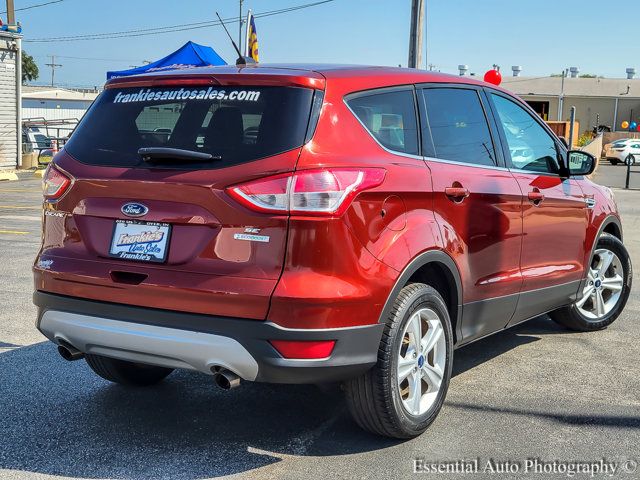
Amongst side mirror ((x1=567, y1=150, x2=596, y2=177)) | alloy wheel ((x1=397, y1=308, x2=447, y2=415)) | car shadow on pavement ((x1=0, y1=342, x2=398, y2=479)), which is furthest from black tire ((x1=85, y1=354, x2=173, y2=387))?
side mirror ((x1=567, y1=150, x2=596, y2=177))

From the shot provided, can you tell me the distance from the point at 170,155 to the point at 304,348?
1.06m

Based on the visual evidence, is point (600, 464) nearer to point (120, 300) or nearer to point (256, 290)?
point (256, 290)

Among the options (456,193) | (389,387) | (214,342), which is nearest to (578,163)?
(456,193)

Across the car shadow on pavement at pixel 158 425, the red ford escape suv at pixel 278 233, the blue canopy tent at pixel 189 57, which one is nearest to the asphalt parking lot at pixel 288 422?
the car shadow on pavement at pixel 158 425

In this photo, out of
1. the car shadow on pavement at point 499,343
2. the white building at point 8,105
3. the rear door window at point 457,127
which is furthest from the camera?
the white building at point 8,105

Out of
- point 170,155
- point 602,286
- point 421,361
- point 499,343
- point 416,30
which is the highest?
point 416,30

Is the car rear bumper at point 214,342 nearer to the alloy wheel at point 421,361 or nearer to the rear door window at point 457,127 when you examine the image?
the alloy wheel at point 421,361

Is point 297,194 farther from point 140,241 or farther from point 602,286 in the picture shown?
point 602,286

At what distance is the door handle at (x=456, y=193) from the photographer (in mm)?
4141

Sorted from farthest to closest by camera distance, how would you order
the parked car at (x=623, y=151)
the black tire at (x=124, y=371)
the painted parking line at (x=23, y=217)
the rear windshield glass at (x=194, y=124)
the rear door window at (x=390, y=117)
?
the parked car at (x=623, y=151), the painted parking line at (x=23, y=217), the black tire at (x=124, y=371), the rear door window at (x=390, y=117), the rear windshield glass at (x=194, y=124)

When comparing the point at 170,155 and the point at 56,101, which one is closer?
the point at 170,155

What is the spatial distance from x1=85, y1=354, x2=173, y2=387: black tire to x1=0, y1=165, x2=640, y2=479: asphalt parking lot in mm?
67

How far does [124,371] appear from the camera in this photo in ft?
15.2

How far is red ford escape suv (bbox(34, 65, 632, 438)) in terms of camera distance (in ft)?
11.1
